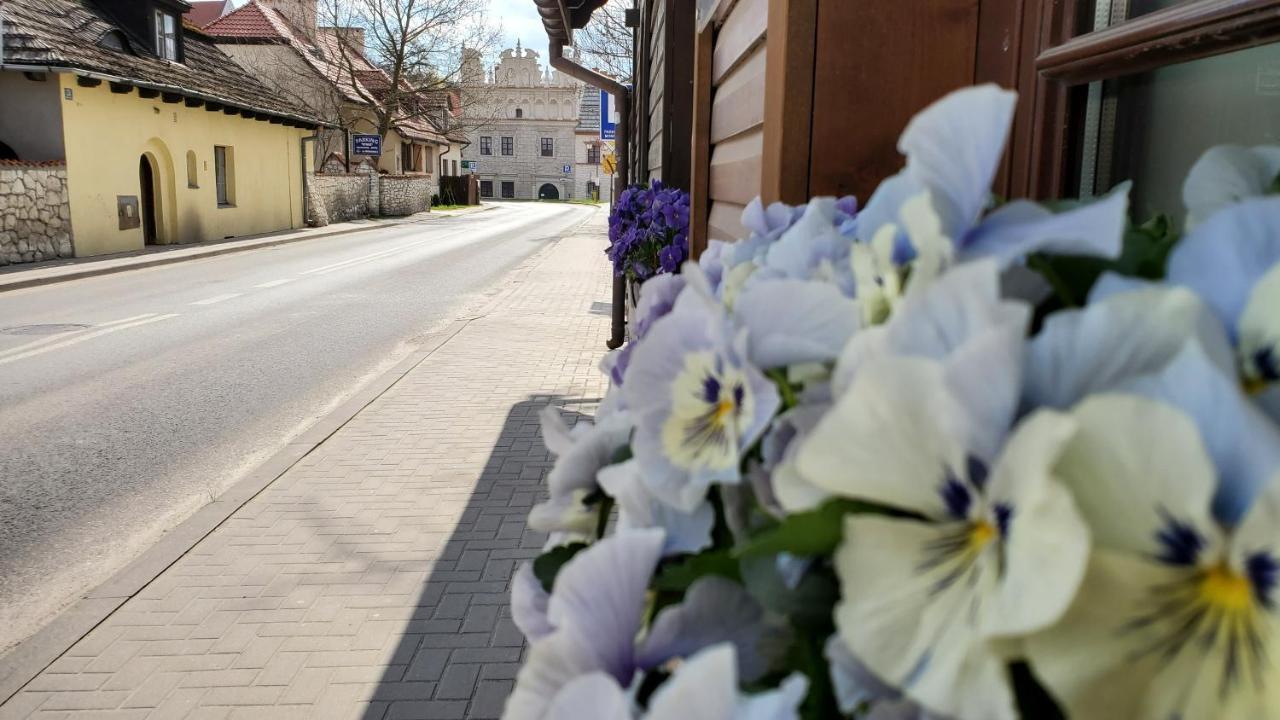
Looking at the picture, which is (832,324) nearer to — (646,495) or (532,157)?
(646,495)

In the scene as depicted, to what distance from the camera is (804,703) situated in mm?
622

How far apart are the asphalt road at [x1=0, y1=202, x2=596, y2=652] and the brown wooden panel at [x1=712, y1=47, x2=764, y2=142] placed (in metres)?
3.21

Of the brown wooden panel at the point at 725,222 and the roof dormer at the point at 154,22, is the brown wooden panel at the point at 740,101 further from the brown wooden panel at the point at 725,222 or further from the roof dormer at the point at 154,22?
the roof dormer at the point at 154,22

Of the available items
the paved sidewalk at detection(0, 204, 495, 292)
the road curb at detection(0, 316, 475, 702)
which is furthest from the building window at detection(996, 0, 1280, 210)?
the paved sidewalk at detection(0, 204, 495, 292)

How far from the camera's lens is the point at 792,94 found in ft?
6.46

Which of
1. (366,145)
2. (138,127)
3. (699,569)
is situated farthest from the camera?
(366,145)

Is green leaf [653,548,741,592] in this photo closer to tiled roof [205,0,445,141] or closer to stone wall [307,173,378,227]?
stone wall [307,173,378,227]

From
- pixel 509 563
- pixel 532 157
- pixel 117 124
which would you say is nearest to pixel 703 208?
pixel 509 563

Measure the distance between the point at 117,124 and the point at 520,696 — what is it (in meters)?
25.1

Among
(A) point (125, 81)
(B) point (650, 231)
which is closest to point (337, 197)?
(A) point (125, 81)

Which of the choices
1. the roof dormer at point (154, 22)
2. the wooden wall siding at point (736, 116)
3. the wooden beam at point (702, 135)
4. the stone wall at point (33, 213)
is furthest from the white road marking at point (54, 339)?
the roof dormer at point (154, 22)

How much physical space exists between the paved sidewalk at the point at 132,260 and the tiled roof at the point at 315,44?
1320 cm

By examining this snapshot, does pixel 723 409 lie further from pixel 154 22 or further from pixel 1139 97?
pixel 154 22

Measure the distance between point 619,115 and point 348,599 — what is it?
36.3ft
